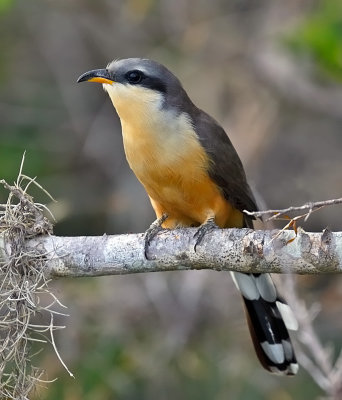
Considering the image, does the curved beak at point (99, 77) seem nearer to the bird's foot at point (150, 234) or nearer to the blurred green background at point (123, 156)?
the bird's foot at point (150, 234)

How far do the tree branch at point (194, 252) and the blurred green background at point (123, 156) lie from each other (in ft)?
6.94

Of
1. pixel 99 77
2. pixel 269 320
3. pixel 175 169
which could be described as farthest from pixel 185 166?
pixel 269 320

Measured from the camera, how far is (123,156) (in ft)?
28.7

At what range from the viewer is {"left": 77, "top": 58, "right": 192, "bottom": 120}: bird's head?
5.16 meters

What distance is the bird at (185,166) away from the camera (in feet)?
16.6

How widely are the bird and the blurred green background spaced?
1427mm

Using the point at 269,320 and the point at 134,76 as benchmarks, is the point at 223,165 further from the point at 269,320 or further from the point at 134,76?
the point at 269,320

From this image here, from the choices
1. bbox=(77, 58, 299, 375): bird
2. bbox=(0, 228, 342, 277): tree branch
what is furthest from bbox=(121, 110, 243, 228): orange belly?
bbox=(0, 228, 342, 277): tree branch

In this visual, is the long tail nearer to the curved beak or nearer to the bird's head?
the bird's head

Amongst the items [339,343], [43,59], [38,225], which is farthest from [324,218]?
[38,225]

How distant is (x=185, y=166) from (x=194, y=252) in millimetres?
813

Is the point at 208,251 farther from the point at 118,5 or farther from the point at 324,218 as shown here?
the point at 118,5

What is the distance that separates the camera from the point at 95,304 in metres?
7.35

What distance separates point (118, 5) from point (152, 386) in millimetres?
3897
